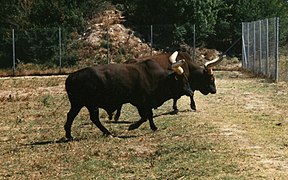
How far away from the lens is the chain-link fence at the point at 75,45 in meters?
37.2

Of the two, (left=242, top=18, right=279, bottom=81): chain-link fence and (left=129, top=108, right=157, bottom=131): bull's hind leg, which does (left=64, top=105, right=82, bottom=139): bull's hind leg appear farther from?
(left=242, top=18, right=279, bottom=81): chain-link fence

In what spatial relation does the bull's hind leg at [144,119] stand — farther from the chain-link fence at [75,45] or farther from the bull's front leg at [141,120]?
the chain-link fence at [75,45]

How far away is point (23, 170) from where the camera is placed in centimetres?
1038

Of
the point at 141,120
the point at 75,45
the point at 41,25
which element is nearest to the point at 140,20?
the point at 75,45

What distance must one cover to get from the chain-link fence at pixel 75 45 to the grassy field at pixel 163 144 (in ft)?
58.7

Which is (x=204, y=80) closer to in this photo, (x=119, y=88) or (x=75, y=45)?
(x=119, y=88)

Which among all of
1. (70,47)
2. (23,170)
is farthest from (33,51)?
(23,170)

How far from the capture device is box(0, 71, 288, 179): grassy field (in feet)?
31.3

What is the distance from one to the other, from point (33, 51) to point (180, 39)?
871cm

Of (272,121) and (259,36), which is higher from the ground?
(259,36)

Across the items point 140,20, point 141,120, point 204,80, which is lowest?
point 141,120

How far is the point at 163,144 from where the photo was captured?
11773mm

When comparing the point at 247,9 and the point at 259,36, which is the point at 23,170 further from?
the point at 247,9

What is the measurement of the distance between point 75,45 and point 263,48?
552 inches
